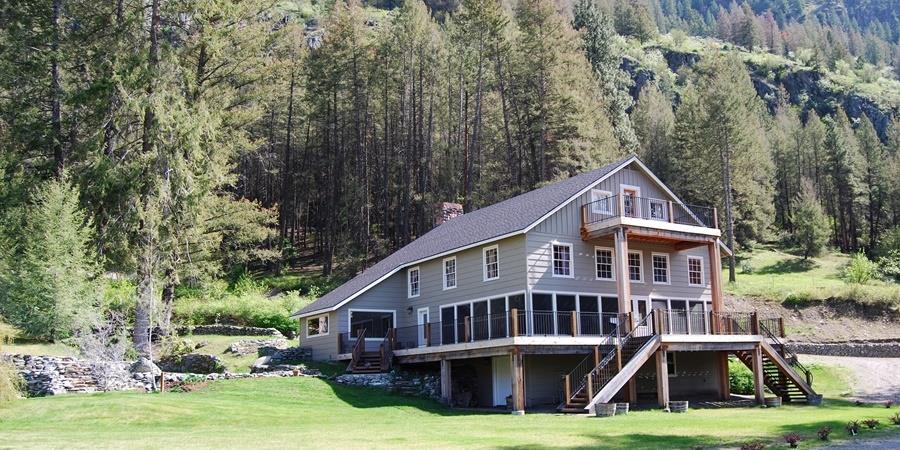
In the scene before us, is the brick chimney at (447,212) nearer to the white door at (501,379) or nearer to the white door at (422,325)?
the white door at (422,325)

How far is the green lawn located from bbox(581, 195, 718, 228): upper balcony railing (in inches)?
583

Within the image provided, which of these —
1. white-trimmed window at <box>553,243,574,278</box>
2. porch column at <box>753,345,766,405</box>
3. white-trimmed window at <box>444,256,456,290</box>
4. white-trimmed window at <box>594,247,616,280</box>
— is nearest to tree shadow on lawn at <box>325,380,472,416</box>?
white-trimmed window at <box>444,256,456,290</box>

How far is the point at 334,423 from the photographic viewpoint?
695 inches

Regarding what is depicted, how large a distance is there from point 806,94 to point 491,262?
115m

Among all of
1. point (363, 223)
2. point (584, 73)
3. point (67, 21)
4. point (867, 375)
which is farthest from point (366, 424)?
point (584, 73)

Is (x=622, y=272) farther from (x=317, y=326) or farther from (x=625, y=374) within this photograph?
(x=317, y=326)

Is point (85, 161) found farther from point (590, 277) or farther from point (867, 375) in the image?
point (867, 375)

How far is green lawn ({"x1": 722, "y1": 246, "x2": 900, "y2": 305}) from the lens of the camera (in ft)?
127

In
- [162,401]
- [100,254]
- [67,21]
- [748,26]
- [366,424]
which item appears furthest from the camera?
[748,26]

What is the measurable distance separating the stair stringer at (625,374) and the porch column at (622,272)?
5.94ft

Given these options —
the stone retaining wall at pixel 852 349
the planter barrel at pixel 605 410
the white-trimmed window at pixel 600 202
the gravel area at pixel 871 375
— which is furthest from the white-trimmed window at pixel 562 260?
the stone retaining wall at pixel 852 349

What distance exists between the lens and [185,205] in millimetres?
29031

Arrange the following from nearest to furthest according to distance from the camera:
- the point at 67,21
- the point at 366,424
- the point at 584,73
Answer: the point at 366,424 → the point at 67,21 → the point at 584,73

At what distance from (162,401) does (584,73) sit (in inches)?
1397
